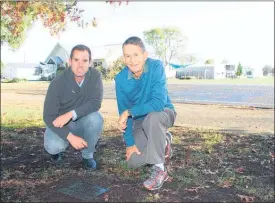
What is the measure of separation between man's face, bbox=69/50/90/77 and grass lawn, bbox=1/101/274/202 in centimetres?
183

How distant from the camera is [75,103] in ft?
15.8

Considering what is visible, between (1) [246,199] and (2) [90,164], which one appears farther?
(2) [90,164]

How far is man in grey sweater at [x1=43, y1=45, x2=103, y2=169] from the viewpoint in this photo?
14.2 feet

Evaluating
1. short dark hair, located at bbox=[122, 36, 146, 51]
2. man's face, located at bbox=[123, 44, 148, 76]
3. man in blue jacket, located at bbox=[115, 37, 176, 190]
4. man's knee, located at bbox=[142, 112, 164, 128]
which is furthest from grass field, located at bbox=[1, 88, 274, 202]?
short dark hair, located at bbox=[122, 36, 146, 51]

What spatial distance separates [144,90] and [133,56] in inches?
16.1

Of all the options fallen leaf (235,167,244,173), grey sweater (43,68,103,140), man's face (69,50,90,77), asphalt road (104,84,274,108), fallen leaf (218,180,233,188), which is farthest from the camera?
asphalt road (104,84,274,108)

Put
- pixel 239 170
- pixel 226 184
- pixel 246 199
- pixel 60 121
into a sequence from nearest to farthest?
pixel 60 121 → pixel 246 199 → pixel 226 184 → pixel 239 170

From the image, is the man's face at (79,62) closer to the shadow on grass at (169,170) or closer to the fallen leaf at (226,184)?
the shadow on grass at (169,170)

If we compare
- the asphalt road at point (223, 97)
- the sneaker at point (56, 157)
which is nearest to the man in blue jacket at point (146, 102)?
the sneaker at point (56, 157)

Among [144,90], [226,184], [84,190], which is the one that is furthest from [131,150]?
[226,184]

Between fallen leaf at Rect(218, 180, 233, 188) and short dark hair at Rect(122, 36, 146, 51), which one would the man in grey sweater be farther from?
fallen leaf at Rect(218, 180, 233, 188)

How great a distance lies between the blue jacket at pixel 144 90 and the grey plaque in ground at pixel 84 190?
184 cm

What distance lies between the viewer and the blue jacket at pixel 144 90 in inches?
135

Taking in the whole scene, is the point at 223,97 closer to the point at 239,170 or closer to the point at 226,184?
the point at 239,170
